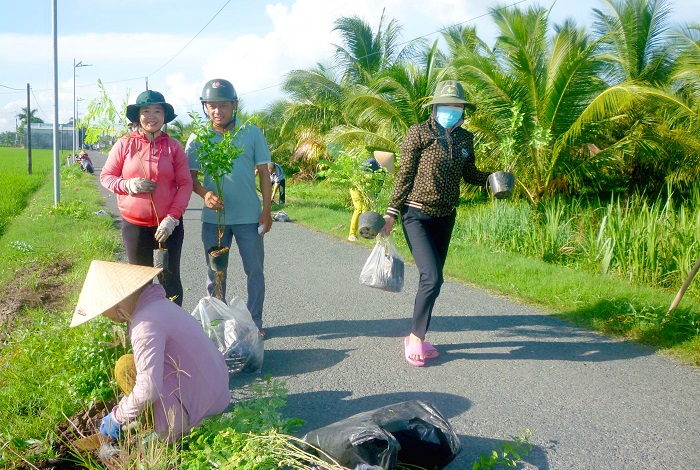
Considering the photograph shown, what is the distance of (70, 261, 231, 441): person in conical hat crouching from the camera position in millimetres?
3162

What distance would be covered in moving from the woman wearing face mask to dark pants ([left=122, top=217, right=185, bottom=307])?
157cm

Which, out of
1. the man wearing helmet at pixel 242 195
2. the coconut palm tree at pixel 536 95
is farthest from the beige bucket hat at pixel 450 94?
the coconut palm tree at pixel 536 95

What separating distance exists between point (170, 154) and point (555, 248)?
22.0 feet

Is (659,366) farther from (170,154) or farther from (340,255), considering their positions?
(340,255)

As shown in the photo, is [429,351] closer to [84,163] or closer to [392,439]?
[392,439]

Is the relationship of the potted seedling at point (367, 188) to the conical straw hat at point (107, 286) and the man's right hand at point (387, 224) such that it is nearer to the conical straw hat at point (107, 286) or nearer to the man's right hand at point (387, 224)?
the man's right hand at point (387, 224)

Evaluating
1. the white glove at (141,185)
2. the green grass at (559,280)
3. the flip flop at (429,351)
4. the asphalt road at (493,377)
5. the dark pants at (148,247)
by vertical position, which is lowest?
the asphalt road at (493,377)

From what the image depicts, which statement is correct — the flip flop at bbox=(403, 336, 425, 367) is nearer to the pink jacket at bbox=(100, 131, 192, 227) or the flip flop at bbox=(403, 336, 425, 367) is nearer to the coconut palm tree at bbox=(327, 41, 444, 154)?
the pink jacket at bbox=(100, 131, 192, 227)

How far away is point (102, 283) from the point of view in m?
3.34

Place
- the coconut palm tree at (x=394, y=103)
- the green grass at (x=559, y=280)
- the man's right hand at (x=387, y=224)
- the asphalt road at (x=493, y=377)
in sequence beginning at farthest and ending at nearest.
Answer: the coconut palm tree at (x=394, y=103) < the green grass at (x=559, y=280) < the man's right hand at (x=387, y=224) < the asphalt road at (x=493, y=377)

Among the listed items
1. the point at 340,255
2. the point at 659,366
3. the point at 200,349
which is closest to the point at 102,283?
the point at 200,349

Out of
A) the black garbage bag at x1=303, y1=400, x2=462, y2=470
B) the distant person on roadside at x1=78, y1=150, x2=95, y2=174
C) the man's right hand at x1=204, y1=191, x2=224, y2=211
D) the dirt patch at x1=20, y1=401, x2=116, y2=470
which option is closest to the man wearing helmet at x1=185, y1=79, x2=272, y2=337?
the man's right hand at x1=204, y1=191, x2=224, y2=211

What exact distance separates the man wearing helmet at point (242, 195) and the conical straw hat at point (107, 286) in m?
1.77

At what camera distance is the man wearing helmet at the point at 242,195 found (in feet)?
16.9
